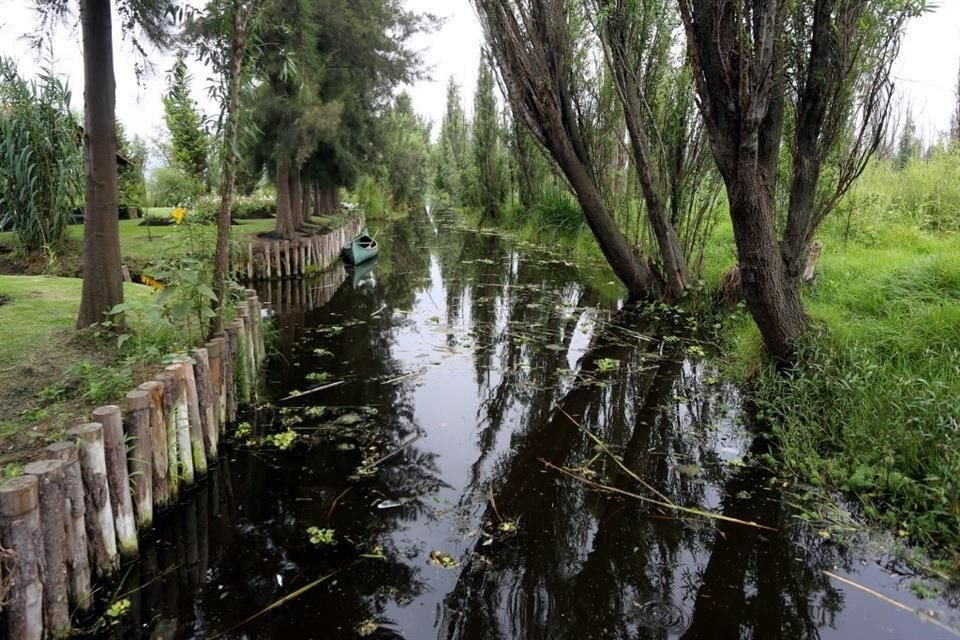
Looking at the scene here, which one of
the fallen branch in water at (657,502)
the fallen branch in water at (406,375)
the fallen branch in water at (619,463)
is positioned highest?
the fallen branch in water at (406,375)

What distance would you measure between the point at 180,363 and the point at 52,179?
7955 mm

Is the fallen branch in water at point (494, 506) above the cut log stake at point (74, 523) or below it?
below

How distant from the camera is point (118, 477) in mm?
3145

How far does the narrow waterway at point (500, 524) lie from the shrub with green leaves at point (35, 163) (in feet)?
19.0

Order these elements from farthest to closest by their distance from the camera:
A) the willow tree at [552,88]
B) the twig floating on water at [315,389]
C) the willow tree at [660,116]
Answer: the willow tree at [552,88] < the willow tree at [660,116] < the twig floating on water at [315,389]

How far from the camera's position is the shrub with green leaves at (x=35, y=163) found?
370 inches

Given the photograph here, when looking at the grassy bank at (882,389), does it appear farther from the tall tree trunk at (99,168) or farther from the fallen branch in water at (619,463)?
the tall tree trunk at (99,168)

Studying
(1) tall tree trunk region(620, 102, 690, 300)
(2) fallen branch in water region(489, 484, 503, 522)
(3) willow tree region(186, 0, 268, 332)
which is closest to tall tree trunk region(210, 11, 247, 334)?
(3) willow tree region(186, 0, 268, 332)

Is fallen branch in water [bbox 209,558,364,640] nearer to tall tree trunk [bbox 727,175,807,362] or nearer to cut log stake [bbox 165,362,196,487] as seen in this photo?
cut log stake [bbox 165,362,196,487]

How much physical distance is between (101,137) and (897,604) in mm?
6501

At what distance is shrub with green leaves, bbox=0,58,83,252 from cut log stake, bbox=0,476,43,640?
861 centimetres

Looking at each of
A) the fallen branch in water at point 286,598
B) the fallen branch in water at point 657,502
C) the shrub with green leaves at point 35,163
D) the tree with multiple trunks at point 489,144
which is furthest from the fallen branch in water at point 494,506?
the tree with multiple trunks at point 489,144

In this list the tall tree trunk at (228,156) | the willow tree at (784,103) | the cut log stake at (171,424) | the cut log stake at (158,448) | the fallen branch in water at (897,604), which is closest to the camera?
the fallen branch in water at (897,604)

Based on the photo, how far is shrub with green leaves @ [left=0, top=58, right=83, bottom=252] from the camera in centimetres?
939
